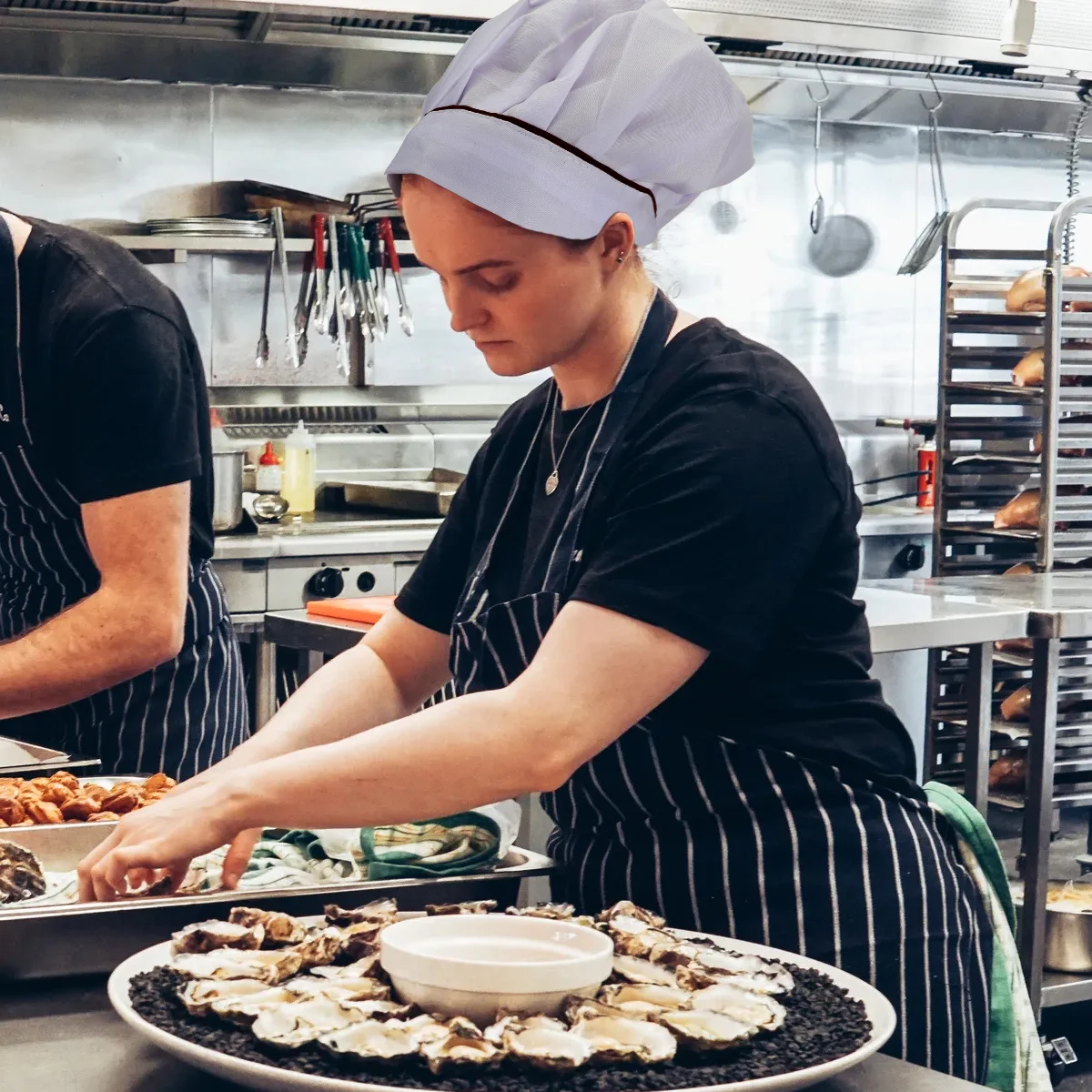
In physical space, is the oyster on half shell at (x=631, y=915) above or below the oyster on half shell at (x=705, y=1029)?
above

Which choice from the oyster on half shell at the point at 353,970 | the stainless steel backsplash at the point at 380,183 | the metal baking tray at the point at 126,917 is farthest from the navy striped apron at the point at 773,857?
the stainless steel backsplash at the point at 380,183

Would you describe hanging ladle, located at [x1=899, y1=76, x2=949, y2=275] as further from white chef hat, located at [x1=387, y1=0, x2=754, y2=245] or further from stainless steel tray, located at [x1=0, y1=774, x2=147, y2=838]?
stainless steel tray, located at [x1=0, y1=774, x2=147, y2=838]

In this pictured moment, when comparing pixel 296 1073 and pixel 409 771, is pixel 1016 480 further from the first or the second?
pixel 296 1073

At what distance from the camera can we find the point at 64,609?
2.05 m

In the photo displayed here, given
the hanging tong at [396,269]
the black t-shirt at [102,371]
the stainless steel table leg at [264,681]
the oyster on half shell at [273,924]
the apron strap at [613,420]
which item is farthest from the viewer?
the hanging tong at [396,269]

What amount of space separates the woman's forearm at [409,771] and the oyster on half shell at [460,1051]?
319 millimetres

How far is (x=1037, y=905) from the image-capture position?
3.29 metres

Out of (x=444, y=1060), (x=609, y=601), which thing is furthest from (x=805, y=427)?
(x=444, y=1060)

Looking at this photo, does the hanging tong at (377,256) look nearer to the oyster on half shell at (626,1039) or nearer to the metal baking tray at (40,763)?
the metal baking tray at (40,763)

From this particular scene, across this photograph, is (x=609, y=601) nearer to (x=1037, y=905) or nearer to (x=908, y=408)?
(x=1037, y=905)

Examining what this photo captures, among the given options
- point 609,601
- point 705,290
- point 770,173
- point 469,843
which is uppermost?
point 770,173

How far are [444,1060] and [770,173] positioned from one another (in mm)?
5405

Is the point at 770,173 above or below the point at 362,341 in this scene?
above

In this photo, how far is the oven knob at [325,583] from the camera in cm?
431
